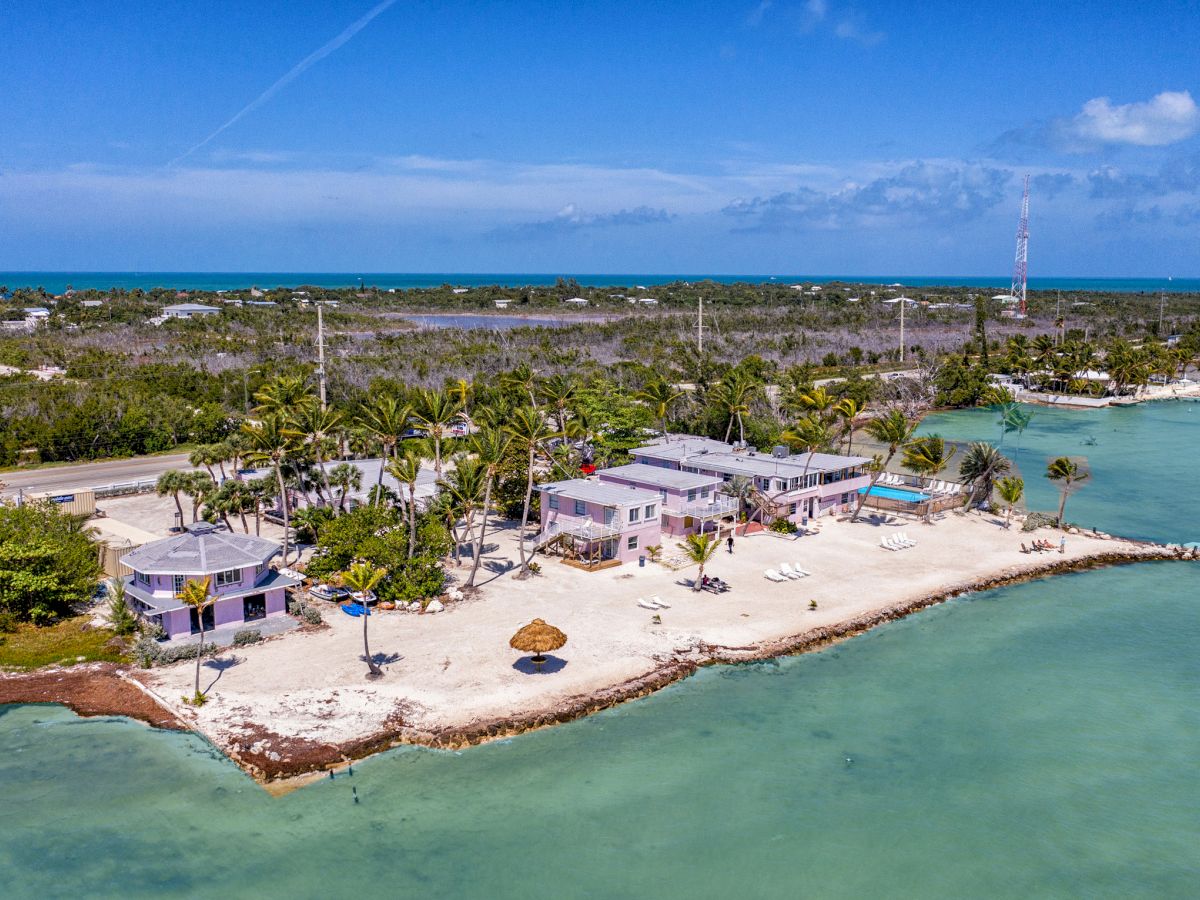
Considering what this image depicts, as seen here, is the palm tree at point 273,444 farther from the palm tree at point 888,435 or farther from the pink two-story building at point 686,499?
the palm tree at point 888,435

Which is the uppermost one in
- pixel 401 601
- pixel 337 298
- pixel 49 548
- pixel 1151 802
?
pixel 337 298

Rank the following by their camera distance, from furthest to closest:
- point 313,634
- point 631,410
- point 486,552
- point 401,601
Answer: point 631,410 < point 486,552 < point 401,601 < point 313,634

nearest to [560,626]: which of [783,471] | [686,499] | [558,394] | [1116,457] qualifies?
Result: [686,499]

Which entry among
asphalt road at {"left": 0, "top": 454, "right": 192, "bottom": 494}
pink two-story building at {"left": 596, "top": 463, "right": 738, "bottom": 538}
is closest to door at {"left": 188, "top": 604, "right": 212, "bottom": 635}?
pink two-story building at {"left": 596, "top": 463, "right": 738, "bottom": 538}

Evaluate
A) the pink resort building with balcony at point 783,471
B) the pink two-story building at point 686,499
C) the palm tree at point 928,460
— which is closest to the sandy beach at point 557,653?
the pink two-story building at point 686,499

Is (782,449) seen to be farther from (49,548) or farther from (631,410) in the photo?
(49,548)

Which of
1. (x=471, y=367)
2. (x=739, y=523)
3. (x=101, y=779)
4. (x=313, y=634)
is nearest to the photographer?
(x=101, y=779)

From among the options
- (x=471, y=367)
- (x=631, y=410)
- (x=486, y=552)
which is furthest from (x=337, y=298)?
(x=486, y=552)
